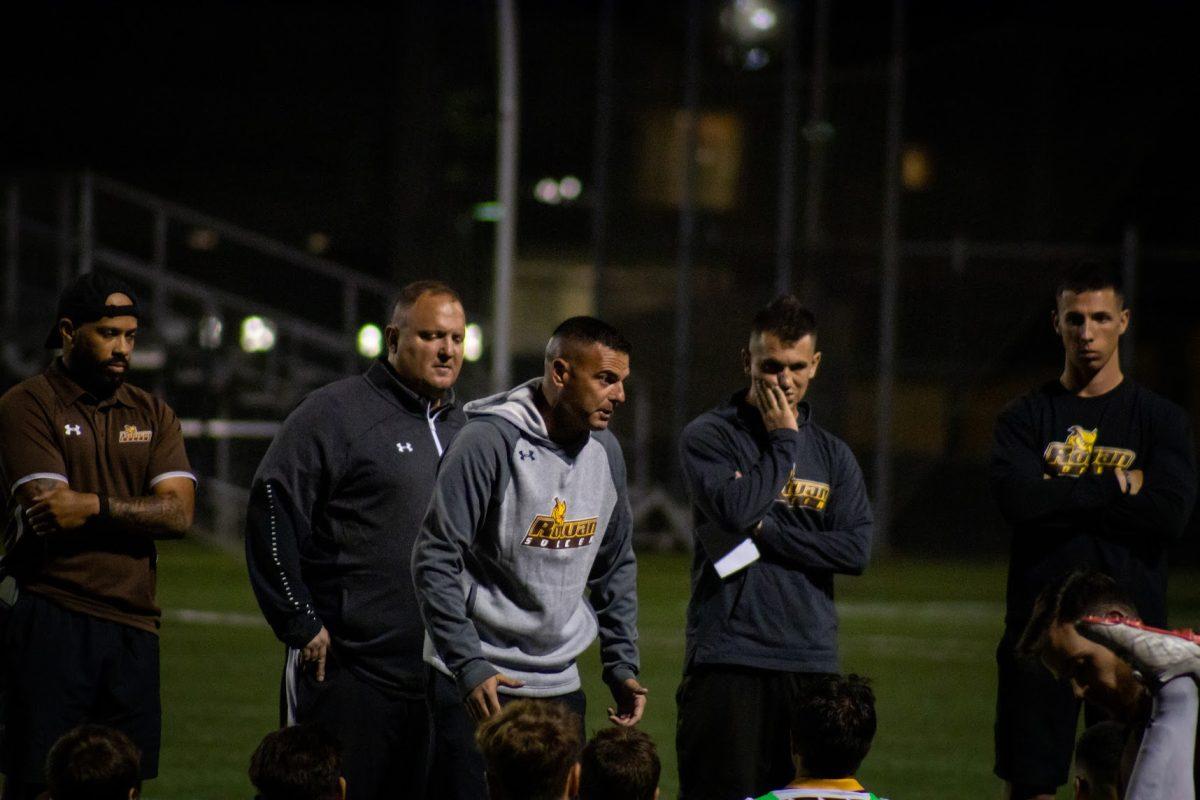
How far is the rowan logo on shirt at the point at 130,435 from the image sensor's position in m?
5.90

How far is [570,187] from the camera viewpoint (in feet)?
85.3

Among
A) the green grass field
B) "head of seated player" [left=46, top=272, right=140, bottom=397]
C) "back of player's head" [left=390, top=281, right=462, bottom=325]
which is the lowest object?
the green grass field

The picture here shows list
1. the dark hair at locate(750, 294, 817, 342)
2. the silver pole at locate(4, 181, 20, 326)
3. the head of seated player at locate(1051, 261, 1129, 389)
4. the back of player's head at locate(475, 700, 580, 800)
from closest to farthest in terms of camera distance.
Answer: the back of player's head at locate(475, 700, 580, 800) < the dark hair at locate(750, 294, 817, 342) < the head of seated player at locate(1051, 261, 1129, 389) < the silver pole at locate(4, 181, 20, 326)

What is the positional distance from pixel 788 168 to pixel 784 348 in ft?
62.4

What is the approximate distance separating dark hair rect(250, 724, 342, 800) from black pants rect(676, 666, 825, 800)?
177 cm

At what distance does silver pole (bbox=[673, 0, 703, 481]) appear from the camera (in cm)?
2422

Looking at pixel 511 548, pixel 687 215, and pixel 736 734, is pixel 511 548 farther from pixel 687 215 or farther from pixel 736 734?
pixel 687 215

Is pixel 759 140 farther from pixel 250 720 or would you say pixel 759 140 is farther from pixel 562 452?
pixel 562 452

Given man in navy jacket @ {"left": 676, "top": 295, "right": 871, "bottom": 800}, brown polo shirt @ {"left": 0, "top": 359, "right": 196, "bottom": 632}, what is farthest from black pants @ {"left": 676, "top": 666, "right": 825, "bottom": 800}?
brown polo shirt @ {"left": 0, "top": 359, "right": 196, "bottom": 632}

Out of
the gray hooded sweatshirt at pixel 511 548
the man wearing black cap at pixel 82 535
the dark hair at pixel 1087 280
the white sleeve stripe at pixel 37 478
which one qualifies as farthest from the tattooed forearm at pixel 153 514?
the dark hair at pixel 1087 280

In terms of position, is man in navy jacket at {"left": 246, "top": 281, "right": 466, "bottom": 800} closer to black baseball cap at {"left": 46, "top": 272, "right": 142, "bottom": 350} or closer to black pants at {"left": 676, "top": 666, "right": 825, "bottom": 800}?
black baseball cap at {"left": 46, "top": 272, "right": 142, "bottom": 350}

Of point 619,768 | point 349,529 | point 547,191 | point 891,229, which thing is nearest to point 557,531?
point 349,529

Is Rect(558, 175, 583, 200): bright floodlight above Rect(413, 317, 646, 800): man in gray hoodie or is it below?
above

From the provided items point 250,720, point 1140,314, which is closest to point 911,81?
point 1140,314
